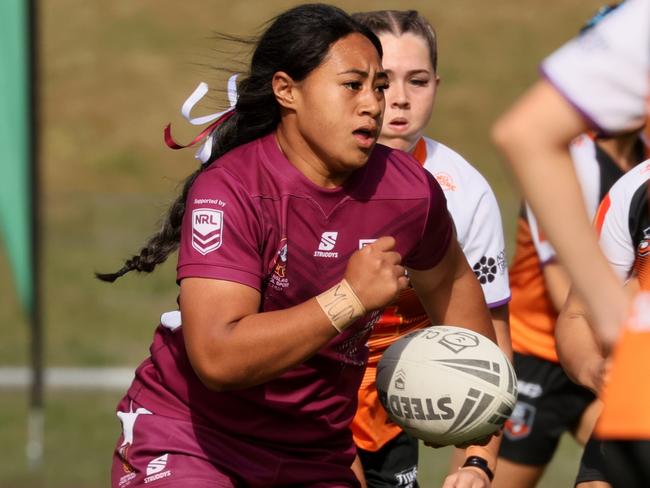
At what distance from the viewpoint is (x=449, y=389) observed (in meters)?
3.90

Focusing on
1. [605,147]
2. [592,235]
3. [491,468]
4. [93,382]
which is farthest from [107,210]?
[592,235]

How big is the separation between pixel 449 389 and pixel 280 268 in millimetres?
615

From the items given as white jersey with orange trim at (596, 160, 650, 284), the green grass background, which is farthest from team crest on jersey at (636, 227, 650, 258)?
the green grass background

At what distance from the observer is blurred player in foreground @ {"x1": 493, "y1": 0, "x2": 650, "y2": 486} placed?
2.56m

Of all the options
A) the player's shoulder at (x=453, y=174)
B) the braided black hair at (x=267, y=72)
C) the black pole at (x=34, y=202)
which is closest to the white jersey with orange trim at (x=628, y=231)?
the braided black hair at (x=267, y=72)

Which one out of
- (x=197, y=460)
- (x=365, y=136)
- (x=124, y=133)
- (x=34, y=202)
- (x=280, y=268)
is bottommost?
(x=124, y=133)

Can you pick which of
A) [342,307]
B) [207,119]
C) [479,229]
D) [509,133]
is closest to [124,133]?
[479,229]

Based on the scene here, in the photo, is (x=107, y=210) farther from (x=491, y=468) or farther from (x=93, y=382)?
(x=491, y=468)

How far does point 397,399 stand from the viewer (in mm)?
3994

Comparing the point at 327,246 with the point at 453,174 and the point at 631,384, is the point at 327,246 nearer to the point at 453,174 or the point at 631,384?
the point at 453,174

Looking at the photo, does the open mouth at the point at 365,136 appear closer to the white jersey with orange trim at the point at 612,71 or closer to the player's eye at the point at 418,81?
the player's eye at the point at 418,81

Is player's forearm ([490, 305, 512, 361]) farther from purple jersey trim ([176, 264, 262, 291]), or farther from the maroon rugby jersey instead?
purple jersey trim ([176, 264, 262, 291])

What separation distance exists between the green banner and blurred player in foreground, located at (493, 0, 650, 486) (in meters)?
6.22

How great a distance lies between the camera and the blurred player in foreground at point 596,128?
8.41ft
